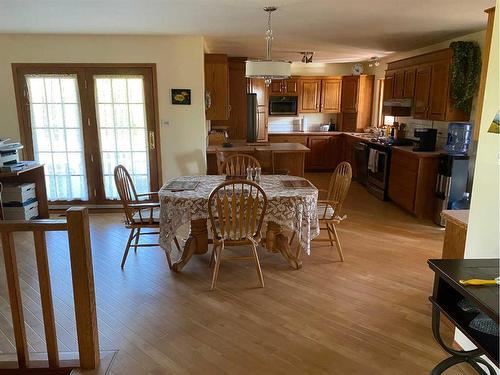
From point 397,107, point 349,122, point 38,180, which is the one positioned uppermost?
point 397,107

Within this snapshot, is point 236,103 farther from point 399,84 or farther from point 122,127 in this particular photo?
point 399,84

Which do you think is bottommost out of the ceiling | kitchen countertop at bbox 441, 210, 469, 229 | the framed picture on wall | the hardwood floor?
the hardwood floor

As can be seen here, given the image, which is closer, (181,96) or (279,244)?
(279,244)

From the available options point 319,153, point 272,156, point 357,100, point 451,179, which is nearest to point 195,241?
point 272,156

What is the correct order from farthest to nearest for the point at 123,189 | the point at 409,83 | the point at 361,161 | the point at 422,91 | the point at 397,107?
the point at 361,161 < the point at 397,107 < the point at 409,83 < the point at 422,91 < the point at 123,189

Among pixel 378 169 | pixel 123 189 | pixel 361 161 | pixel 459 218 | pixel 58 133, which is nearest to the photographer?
pixel 459 218

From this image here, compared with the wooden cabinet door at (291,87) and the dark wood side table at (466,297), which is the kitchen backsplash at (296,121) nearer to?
the wooden cabinet door at (291,87)

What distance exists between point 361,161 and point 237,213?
448 centimetres

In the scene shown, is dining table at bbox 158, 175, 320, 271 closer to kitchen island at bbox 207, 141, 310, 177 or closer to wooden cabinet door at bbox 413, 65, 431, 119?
kitchen island at bbox 207, 141, 310, 177

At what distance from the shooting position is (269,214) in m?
3.23

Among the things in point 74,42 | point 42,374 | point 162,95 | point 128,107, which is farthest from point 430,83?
point 42,374

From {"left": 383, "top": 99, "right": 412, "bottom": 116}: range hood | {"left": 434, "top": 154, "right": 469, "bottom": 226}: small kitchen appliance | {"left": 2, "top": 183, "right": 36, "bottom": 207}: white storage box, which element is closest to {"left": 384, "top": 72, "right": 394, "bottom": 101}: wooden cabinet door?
{"left": 383, "top": 99, "right": 412, "bottom": 116}: range hood

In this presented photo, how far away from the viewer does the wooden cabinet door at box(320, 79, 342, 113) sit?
8211 mm

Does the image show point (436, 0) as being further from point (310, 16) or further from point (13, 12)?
point (13, 12)
